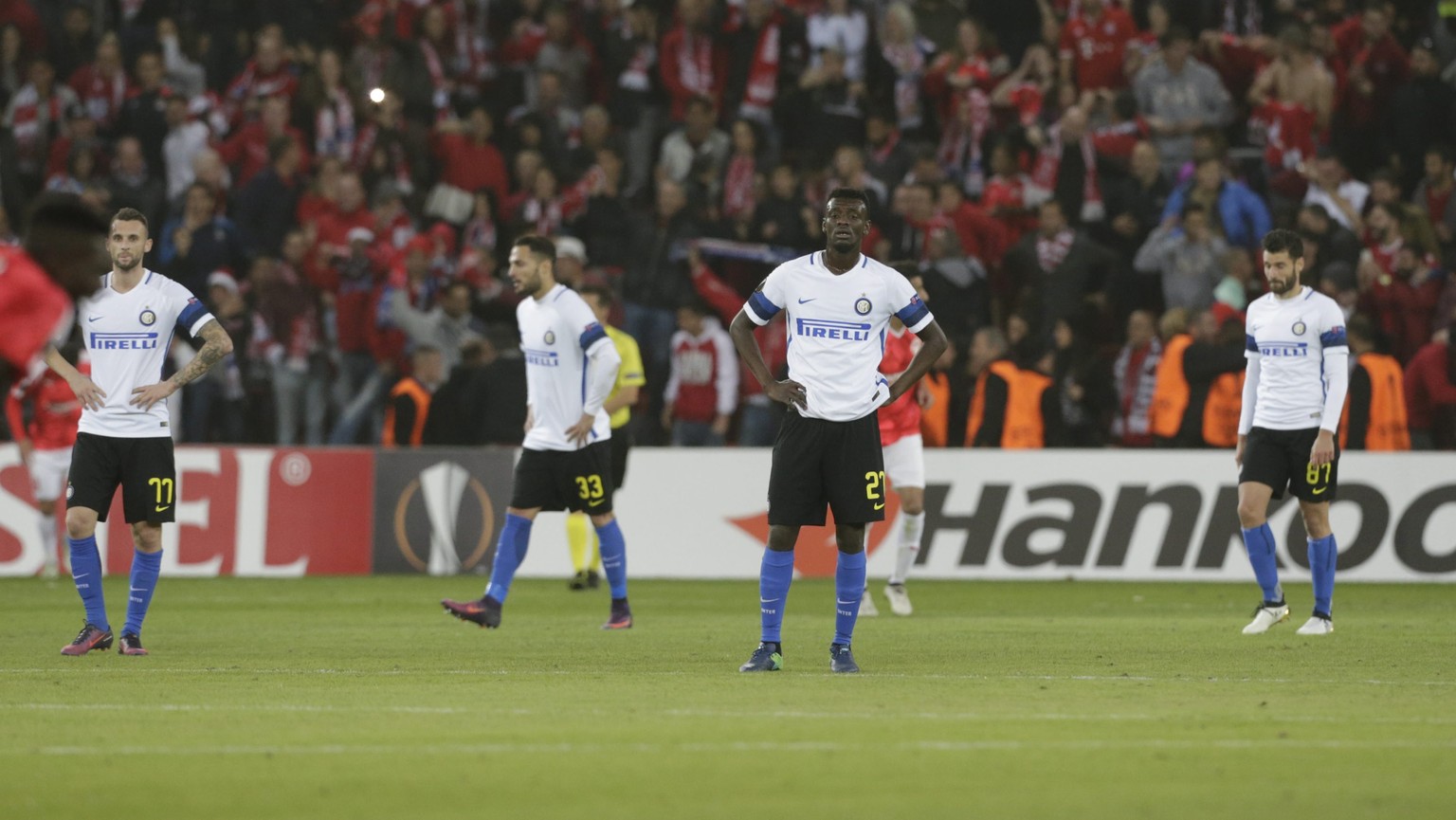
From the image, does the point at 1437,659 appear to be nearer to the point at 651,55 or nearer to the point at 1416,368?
the point at 1416,368

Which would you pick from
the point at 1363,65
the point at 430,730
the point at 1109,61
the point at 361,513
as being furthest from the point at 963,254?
the point at 430,730

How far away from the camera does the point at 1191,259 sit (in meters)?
21.5

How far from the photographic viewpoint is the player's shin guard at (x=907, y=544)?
53.8 feet

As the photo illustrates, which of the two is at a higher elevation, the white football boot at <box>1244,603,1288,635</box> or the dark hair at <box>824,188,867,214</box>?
the dark hair at <box>824,188,867,214</box>

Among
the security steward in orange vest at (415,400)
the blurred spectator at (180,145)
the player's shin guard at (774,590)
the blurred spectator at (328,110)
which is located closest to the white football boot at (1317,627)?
the player's shin guard at (774,590)

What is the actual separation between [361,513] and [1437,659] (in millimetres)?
12061

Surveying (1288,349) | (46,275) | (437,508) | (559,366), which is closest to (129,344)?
(559,366)

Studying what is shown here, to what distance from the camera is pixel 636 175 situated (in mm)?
25172

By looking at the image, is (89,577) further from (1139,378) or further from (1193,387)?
(1139,378)

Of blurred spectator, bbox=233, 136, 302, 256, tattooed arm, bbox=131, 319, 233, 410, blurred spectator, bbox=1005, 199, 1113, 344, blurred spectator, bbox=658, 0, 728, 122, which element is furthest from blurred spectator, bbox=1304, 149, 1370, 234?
tattooed arm, bbox=131, 319, 233, 410

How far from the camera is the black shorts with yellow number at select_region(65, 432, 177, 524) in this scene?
12.3 metres

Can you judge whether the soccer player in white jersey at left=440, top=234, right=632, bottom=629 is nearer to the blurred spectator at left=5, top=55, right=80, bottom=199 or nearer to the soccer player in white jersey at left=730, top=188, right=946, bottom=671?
the soccer player in white jersey at left=730, top=188, right=946, bottom=671

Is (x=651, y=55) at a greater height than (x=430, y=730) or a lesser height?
greater

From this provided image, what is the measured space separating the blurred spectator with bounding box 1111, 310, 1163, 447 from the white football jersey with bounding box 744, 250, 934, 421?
33.7ft
